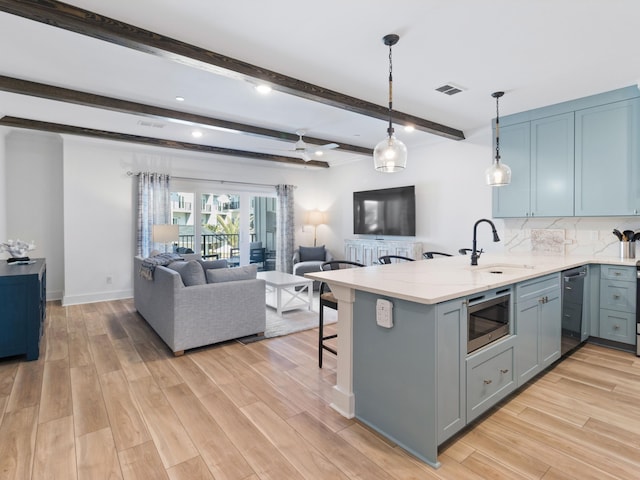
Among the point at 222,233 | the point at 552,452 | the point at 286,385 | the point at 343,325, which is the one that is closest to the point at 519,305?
the point at 552,452

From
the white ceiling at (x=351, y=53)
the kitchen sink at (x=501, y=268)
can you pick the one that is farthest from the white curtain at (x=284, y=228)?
the kitchen sink at (x=501, y=268)

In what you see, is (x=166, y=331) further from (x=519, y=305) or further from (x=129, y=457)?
(x=519, y=305)

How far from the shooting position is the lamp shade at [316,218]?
8086mm

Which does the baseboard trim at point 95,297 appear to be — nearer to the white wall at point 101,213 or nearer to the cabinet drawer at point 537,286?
the white wall at point 101,213

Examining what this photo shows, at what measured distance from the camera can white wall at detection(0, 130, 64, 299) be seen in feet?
17.6

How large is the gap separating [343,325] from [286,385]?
0.85 metres

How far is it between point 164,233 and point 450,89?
4.70 metres

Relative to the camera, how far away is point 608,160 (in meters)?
3.70

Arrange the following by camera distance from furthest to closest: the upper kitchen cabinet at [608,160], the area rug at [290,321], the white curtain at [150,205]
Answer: the white curtain at [150,205] < the area rug at [290,321] < the upper kitchen cabinet at [608,160]

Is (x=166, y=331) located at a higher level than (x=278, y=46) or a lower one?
lower

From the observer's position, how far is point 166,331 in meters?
3.60

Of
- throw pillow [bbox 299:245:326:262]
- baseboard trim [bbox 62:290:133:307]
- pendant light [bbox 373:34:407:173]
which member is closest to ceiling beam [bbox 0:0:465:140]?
pendant light [bbox 373:34:407:173]

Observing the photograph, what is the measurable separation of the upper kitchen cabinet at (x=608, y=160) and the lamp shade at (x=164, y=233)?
570cm

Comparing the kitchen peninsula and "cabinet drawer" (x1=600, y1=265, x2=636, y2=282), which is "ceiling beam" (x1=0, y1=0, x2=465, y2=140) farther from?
"cabinet drawer" (x1=600, y1=265, x2=636, y2=282)
